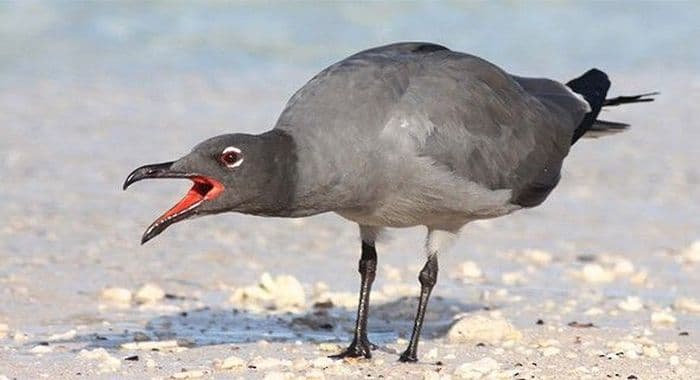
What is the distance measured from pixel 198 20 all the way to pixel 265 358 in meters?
13.5

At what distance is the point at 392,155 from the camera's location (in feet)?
24.6

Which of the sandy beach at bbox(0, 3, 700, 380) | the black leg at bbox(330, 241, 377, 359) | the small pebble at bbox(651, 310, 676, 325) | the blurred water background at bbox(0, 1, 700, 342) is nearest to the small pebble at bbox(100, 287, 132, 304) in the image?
the sandy beach at bbox(0, 3, 700, 380)

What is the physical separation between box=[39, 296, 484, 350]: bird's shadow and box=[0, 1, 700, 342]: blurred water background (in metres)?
0.52

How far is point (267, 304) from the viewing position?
31.2ft

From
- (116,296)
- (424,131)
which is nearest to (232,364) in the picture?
(424,131)

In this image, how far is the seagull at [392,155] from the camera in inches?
274

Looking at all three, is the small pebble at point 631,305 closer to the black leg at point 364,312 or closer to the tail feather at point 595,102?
the tail feather at point 595,102

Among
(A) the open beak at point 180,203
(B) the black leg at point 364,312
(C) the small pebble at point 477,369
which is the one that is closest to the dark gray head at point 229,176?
(A) the open beak at point 180,203

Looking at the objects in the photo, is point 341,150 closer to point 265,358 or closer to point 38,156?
point 265,358

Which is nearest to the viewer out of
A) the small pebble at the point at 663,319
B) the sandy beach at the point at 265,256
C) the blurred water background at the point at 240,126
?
the sandy beach at the point at 265,256

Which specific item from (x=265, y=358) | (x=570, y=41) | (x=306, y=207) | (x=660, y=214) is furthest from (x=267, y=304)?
(x=570, y=41)

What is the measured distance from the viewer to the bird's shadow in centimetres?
842

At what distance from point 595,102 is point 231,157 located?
3202 mm

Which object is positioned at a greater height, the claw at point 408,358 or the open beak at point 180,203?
the open beak at point 180,203
